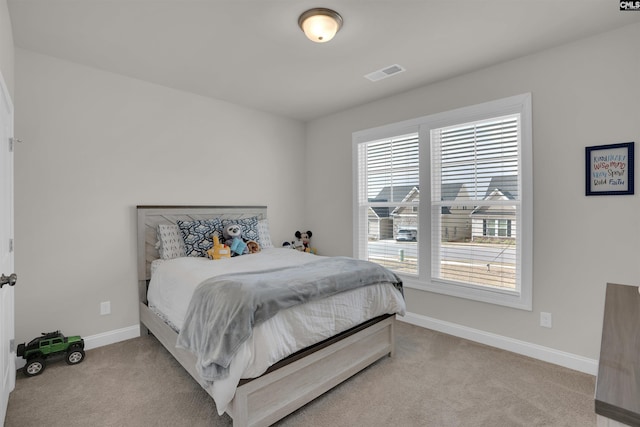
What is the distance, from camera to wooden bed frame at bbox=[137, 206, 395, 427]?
1735 mm

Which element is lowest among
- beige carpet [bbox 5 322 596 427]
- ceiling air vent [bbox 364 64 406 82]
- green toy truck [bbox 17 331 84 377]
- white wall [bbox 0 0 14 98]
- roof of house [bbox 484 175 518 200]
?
beige carpet [bbox 5 322 596 427]

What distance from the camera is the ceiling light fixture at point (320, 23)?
2.05 meters

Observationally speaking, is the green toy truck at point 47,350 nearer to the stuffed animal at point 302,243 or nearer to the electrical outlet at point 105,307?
the electrical outlet at point 105,307

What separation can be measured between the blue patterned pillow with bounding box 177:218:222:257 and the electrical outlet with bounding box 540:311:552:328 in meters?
3.07

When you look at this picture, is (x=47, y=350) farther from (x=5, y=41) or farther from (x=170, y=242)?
(x=5, y=41)

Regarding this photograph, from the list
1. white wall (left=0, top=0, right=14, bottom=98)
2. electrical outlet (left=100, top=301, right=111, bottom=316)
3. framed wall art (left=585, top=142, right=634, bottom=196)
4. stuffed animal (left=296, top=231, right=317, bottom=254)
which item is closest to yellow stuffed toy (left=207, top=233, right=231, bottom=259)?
electrical outlet (left=100, top=301, right=111, bottom=316)

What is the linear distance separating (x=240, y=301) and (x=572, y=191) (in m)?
2.64

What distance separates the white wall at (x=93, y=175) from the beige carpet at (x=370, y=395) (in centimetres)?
55

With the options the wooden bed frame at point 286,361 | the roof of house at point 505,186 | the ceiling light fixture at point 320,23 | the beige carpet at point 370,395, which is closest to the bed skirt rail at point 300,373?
the wooden bed frame at point 286,361

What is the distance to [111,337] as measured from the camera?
117 inches

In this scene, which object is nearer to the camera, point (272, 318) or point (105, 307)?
point (272, 318)

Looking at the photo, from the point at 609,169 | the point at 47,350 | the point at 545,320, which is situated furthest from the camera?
the point at 545,320

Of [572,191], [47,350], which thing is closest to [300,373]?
[47,350]

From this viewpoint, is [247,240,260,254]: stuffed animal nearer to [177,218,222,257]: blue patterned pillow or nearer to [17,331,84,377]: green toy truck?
[177,218,222,257]: blue patterned pillow
